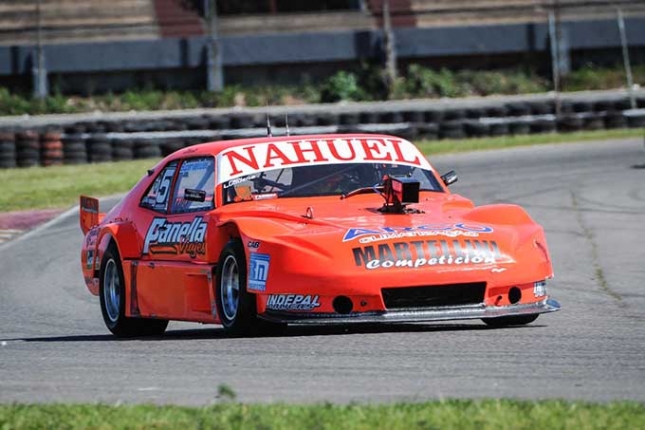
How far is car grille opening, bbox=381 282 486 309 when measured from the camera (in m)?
7.44

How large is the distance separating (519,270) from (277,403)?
2707 mm

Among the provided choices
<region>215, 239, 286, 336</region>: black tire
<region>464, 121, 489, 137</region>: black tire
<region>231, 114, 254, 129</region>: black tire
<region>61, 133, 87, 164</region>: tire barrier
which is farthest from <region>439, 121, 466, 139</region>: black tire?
<region>215, 239, 286, 336</region>: black tire

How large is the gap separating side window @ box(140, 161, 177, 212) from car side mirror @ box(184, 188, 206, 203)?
2.30 ft

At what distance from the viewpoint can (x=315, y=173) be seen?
885 centimetres

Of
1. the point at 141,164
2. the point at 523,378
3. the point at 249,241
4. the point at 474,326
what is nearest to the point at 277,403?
the point at 523,378

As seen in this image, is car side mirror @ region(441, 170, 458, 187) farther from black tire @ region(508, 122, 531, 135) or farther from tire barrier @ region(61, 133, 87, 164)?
black tire @ region(508, 122, 531, 135)

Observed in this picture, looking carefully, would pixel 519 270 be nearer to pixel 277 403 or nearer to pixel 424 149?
pixel 277 403

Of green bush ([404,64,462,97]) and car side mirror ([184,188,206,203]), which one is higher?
green bush ([404,64,462,97])

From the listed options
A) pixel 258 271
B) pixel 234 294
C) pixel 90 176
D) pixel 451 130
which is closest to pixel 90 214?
pixel 234 294

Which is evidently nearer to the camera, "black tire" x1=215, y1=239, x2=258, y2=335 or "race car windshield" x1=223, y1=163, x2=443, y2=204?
"black tire" x1=215, y1=239, x2=258, y2=335

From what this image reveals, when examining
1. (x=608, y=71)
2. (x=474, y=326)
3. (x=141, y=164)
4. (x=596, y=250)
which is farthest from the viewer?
(x=608, y=71)

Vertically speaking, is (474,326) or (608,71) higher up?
(608,71)

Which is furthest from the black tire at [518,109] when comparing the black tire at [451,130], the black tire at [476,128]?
the black tire at [451,130]

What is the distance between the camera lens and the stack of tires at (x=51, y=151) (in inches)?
966
